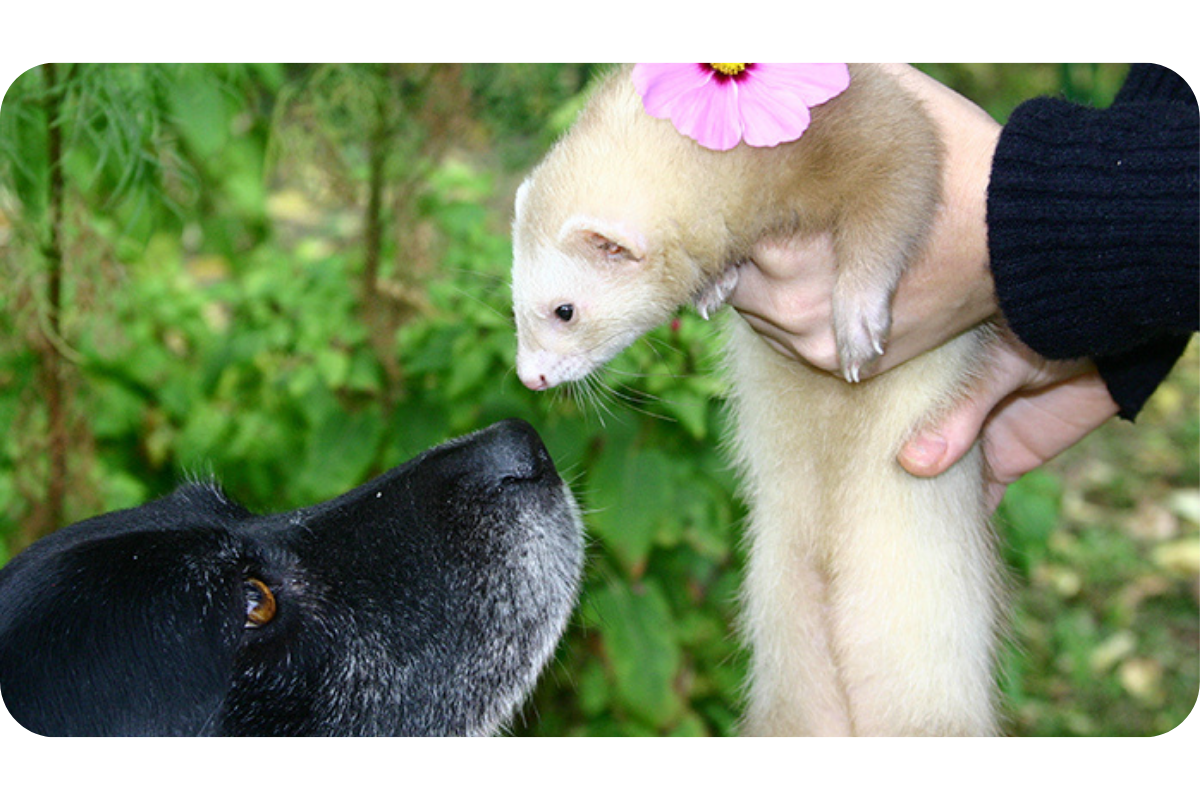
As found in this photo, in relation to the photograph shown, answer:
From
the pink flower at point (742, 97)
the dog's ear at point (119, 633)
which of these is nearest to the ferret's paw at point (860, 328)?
the pink flower at point (742, 97)

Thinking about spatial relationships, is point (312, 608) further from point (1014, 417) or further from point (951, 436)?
point (1014, 417)

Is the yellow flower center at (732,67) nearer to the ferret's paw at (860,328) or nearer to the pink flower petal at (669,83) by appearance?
the pink flower petal at (669,83)

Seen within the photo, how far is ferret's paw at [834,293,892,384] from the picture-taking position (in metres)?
2.04

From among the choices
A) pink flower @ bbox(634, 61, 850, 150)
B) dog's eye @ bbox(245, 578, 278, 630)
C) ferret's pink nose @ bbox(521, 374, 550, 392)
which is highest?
pink flower @ bbox(634, 61, 850, 150)

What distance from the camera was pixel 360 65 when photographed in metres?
3.02

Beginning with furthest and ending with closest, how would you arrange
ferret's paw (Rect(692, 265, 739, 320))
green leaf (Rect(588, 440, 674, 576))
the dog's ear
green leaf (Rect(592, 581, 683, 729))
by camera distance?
green leaf (Rect(592, 581, 683, 729)) < green leaf (Rect(588, 440, 674, 576)) < ferret's paw (Rect(692, 265, 739, 320)) < the dog's ear

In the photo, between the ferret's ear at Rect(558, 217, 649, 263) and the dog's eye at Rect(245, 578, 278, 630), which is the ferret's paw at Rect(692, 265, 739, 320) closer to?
the ferret's ear at Rect(558, 217, 649, 263)

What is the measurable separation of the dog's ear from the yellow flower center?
1.25m

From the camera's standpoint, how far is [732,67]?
2.06 meters

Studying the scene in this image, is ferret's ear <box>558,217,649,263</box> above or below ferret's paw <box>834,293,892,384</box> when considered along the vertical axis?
above

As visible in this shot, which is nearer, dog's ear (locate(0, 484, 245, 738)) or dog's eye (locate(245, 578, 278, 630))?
dog's ear (locate(0, 484, 245, 738))

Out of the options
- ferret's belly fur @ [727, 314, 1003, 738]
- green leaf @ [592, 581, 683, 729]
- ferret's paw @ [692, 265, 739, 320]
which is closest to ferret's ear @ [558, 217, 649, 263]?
ferret's paw @ [692, 265, 739, 320]

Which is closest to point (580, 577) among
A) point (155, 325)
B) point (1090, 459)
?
point (155, 325)

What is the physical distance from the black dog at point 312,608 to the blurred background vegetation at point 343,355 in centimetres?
48
